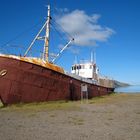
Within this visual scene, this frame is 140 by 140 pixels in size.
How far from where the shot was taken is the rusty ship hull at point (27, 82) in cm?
1933

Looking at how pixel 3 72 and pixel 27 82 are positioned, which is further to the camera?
pixel 27 82

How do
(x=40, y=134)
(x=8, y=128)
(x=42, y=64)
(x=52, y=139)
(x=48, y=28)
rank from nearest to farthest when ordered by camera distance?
(x=52, y=139) < (x=40, y=134) < (x=8, y=128) < (x=42, y=64) < (x=48, y=28)

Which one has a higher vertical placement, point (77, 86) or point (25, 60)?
point (25, 60)

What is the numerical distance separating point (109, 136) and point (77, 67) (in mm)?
28173

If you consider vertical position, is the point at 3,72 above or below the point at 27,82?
above

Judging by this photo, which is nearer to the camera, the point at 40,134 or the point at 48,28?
the point at 40,134

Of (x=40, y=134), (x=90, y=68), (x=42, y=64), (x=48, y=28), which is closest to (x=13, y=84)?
(x=42, y=64)

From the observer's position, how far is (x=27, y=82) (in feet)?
66.1

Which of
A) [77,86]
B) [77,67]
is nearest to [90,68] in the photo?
[77,67]

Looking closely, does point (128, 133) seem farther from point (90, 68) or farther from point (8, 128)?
point (90, 68)

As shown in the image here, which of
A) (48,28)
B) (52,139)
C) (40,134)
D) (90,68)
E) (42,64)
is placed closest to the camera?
(52,139)

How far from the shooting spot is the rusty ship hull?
761 inches

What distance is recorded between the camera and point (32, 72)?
66.7 ft

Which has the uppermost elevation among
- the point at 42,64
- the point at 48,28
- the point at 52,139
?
the point at 48,28
